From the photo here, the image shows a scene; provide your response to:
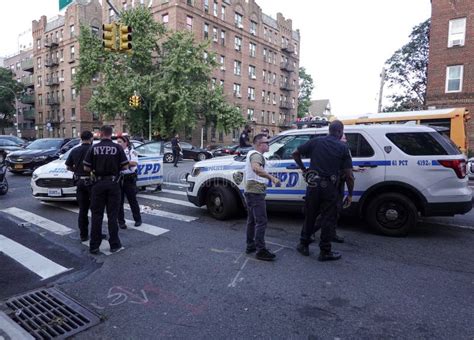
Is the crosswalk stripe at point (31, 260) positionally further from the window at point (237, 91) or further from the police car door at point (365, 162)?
the window at point (237, 91)

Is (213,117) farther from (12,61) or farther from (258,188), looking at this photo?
(12,61)

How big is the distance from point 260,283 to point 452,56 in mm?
24638

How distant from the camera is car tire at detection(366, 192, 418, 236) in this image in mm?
5727

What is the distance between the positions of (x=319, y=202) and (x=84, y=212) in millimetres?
3694

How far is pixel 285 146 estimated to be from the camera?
6645mm

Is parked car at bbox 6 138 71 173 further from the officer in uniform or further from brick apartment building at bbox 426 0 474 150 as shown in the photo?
brick apartment building at bbox 426 0 474 150

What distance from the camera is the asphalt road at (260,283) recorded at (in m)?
3.14

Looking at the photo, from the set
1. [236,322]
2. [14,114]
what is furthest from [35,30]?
[236,322]

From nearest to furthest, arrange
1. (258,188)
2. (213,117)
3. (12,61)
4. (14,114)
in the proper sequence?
(258,188) → (213,117) → (14,114) → (12,61)

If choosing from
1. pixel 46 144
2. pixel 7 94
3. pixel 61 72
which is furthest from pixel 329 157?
pixel 7 94

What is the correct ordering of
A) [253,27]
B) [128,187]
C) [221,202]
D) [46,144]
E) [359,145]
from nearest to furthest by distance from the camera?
1. [359,145]
2. [128,187]
3. [221,202]
4. [46,144]
5. [253,27]

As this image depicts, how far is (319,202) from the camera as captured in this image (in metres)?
4.77

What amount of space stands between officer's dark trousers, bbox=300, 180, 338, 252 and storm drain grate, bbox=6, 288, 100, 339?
2894 mm

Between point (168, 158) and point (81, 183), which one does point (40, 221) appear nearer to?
point (81, 183)
